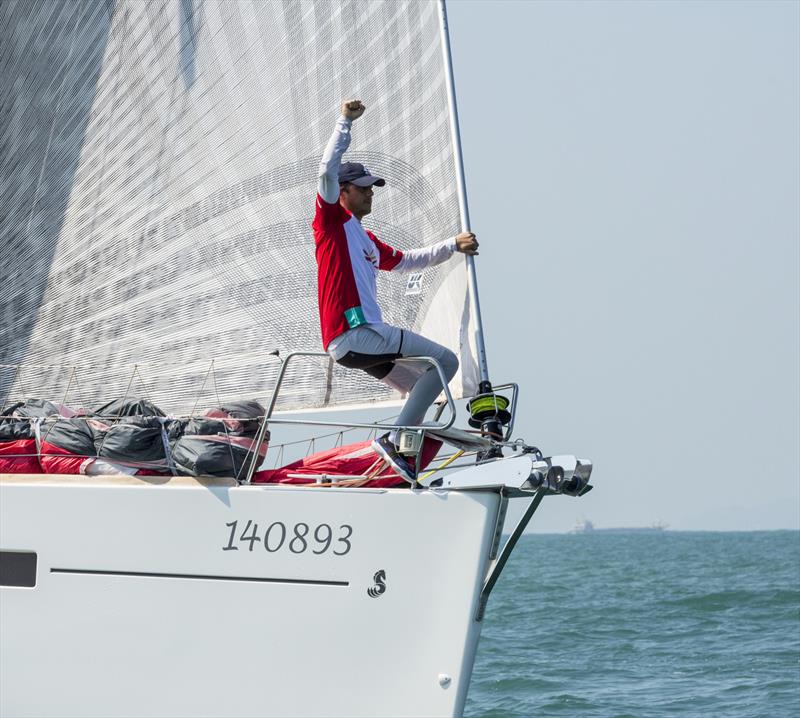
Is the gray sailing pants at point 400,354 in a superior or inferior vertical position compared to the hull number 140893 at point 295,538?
superior

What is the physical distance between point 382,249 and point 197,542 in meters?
1.62

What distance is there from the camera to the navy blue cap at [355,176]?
4.97 metres

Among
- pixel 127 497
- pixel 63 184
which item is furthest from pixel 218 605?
pixel 63 184

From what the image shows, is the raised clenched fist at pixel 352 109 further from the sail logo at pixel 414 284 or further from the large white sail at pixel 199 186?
the sail logo at pixel 414 284

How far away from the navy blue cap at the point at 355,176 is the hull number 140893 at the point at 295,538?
55.3 inches

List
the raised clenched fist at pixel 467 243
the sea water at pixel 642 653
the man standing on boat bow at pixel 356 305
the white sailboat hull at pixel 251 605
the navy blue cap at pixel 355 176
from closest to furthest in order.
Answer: the white sailboat hull at pixel 251 605
the man standing on boat bow at pixel 356 305
the navy blue cap at pixel 355 176
the raised clenched fist at pixel 467 243
the sea water at pixel 642 653

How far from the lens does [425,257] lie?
5.60m

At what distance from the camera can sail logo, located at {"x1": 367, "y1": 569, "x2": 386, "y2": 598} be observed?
4492 mm

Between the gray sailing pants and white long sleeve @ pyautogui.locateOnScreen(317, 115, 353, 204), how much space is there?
55 centimetres

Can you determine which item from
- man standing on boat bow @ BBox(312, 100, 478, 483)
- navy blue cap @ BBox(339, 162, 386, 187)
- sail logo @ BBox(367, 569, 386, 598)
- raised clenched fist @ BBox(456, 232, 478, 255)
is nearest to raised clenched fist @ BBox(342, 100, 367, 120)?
man standing on boat bow @ BBox(312, 100, 478, 483)

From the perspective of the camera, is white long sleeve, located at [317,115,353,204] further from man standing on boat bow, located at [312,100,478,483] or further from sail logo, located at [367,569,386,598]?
sail logo, located at [367,569,386,598]

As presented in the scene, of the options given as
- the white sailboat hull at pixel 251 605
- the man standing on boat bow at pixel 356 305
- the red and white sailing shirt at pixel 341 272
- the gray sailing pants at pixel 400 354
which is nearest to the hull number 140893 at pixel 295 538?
the white sailboat hull at pixel 251 605

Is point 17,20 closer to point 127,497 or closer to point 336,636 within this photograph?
point 127,497

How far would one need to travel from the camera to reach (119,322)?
258 inches
